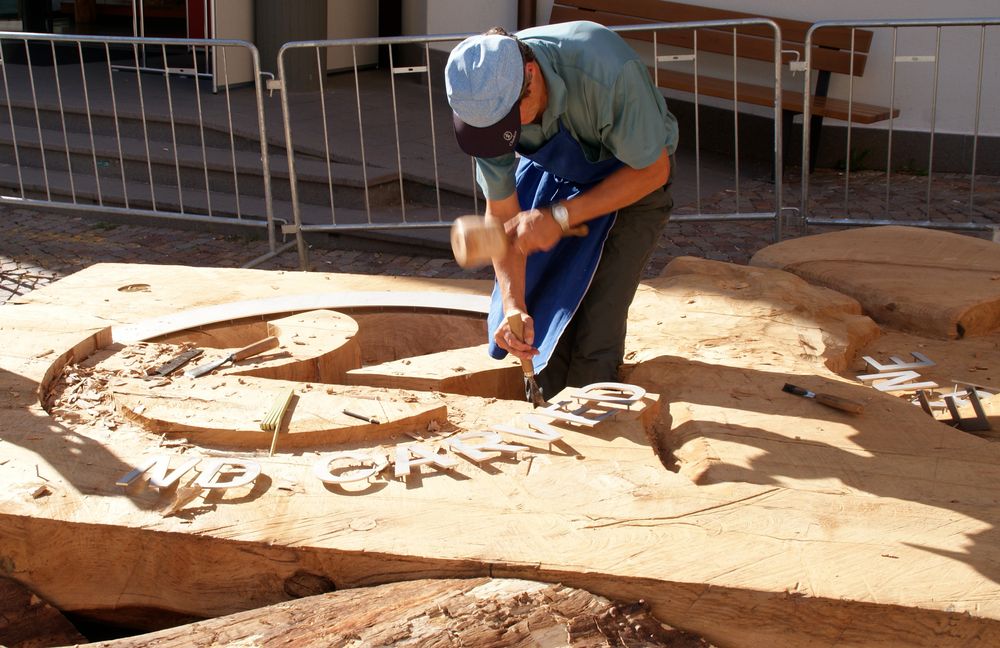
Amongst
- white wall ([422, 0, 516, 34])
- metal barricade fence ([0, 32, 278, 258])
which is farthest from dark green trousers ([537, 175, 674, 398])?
white wall ([422, 0, 516, 34])

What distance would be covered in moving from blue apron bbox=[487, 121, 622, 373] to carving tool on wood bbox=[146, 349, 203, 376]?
0.95 meters

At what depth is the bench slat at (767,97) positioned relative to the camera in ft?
25.0

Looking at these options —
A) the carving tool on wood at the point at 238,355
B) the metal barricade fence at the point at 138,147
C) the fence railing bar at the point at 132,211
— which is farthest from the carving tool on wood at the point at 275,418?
the fence railing bar at the point at 132,211

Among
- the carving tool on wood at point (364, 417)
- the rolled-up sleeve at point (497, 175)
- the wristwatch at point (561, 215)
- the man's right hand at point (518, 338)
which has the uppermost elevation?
the rolled-up sleeve at point (497, 175)

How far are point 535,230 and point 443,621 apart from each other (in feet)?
4.05

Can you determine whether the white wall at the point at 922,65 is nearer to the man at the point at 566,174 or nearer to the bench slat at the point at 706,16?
the bench slat at the point at 706,16

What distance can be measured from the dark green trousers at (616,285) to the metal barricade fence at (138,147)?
134 inches

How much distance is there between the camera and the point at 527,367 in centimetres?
317

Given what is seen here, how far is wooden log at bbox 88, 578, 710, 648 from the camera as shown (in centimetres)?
203

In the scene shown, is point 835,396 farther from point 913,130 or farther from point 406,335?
point 913,130

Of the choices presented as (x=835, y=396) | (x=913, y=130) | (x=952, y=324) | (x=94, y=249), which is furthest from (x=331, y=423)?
(x=913, y=130)

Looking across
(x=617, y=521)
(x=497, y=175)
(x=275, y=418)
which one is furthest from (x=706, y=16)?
(x=617, y=521)

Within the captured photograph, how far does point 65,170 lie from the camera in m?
7.87

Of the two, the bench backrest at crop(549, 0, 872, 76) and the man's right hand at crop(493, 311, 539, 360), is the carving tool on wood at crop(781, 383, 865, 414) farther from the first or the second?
the bench backrest at crop(549, 0, 872, 76)
